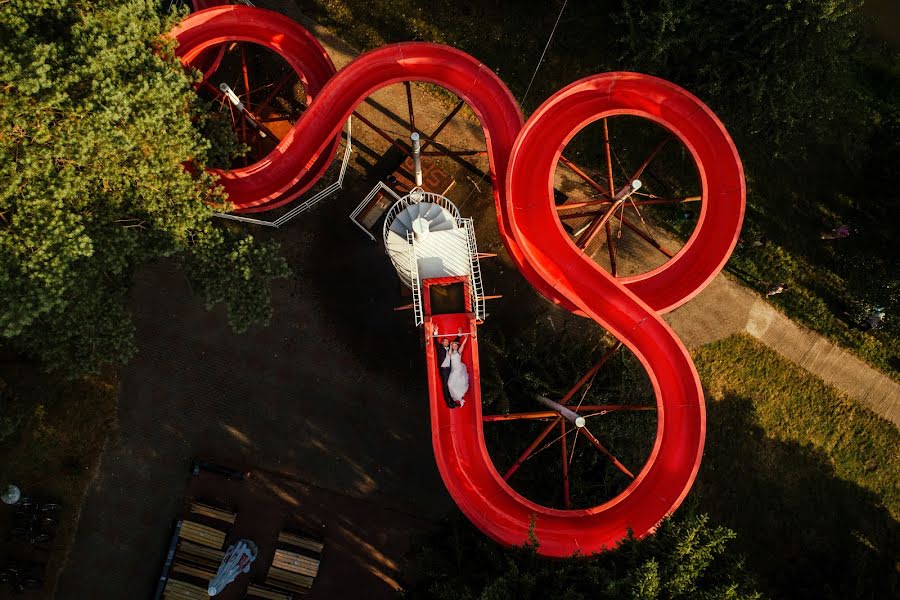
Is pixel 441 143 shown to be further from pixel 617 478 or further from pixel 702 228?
pixel 617 478

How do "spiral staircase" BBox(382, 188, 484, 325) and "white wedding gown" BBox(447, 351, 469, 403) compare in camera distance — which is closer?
"white wedding gown" BBox(447, 351, 469, 403)

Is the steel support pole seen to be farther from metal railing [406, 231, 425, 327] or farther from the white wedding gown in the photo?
the white wedding gown

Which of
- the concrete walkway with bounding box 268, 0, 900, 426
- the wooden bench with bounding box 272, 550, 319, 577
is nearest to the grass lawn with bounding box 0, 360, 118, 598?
the wooden bench with bounding box 272, 550, 319, 577

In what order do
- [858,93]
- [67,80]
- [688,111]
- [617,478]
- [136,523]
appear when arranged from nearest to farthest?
[67,80], [688,111], [617,478], [136,523], [858,93]

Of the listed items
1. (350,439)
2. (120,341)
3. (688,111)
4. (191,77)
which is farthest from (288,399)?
(688,111)

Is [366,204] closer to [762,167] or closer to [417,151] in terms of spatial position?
[417,151]

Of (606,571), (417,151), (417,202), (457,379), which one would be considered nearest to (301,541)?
(457,379)
